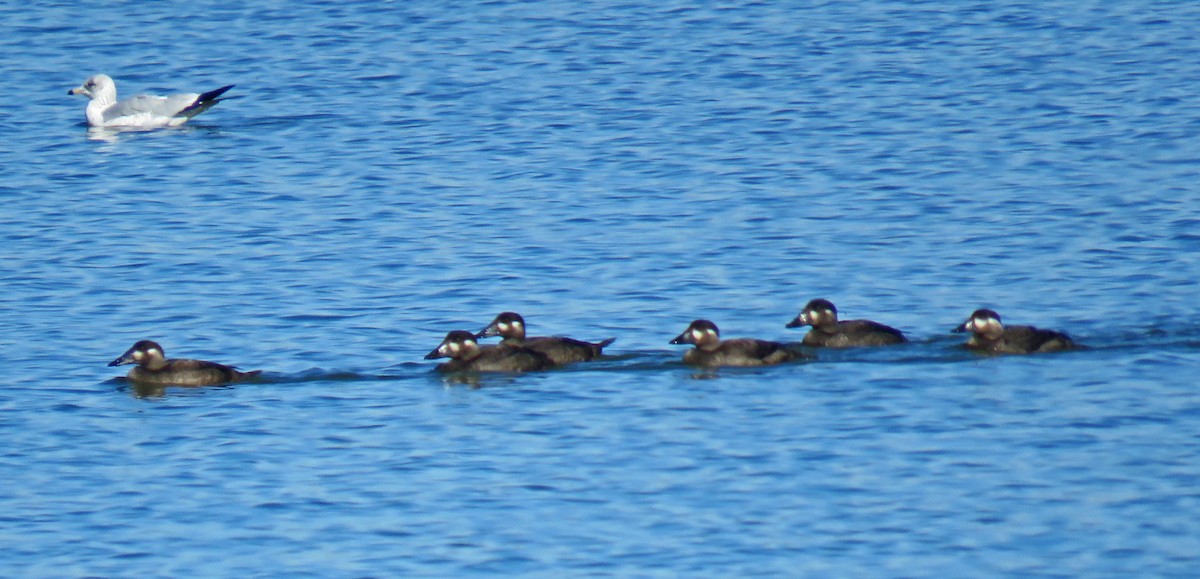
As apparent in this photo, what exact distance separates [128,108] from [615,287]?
10.5 meters

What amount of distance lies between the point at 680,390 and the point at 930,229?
5582 millimetres

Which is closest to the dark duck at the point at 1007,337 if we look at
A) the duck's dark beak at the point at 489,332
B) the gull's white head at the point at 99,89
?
the duck's dark beak at the point at 489,332

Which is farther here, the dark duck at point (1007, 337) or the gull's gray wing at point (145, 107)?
the gull's gray wing at point (145, 107)

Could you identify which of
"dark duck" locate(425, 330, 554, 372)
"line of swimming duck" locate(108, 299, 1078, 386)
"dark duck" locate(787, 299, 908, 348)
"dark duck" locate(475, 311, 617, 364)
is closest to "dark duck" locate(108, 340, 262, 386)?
"line of swimming duck" locate(108, 299, 1078, 386)

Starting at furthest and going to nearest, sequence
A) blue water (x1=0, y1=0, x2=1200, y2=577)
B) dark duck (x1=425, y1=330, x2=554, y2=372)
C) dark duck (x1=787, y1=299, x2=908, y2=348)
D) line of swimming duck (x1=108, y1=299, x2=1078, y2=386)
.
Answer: dark duck (x1=787, y1=299, x2=908, y2=348) → dark duck (x1=425, y1=330, x2=554, y2=372) → line of swimming duck (x1=108, y1=299, x2=1078, y2=386) → blue water (x1=0, y1=0, x2=1200, y2=577)

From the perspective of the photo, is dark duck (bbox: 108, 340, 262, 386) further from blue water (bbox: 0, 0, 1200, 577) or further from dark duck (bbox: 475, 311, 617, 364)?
dark duck (bbox: 475, 311, 617, 364)

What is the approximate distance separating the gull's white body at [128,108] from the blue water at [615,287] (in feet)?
1.04

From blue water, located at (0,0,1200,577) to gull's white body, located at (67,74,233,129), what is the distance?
32 centimetres

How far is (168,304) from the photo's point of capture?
54.5 feet

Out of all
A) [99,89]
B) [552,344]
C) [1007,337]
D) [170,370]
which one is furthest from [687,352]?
[99,89]

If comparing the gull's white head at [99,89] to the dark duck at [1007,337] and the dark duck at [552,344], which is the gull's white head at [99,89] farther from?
the dark duck at [1007,337]

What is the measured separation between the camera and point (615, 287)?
16766 millimetres

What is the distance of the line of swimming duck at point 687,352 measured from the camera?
13922mm

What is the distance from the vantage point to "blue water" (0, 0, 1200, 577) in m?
10.8
